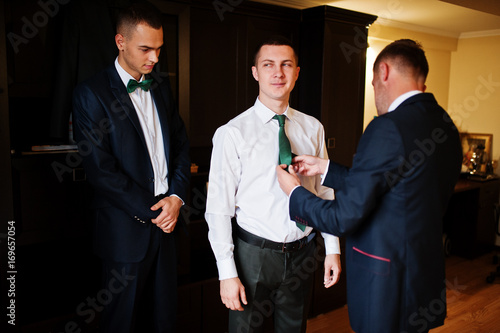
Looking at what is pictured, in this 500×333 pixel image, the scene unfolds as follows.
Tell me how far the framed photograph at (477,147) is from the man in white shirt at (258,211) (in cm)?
392

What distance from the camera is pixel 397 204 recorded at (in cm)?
150

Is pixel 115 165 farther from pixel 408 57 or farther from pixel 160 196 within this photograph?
pixel 408 57

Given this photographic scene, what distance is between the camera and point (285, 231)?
5.92 feet

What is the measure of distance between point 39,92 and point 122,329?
4.05 ft

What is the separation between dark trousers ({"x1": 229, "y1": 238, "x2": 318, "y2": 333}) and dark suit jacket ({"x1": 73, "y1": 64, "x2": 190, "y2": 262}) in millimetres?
493

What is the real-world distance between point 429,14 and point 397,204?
10.7 ft

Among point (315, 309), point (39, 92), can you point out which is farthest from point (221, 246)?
point (315, 309)

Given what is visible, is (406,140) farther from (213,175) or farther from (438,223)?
(213,175)

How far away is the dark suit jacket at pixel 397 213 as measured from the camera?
57.3 inches

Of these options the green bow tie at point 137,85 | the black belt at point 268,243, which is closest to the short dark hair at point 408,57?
the black belt at point 268,243

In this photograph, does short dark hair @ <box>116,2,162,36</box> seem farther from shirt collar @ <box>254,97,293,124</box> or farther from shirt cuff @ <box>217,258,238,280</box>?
shirt cuff @ <box>217,258,238,280</box>

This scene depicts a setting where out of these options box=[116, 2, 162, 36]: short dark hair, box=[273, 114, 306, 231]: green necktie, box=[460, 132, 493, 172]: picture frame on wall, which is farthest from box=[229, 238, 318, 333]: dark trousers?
box=[460, 132, 493, 172]: picture frame on wall

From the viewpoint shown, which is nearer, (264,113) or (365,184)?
(365,184)

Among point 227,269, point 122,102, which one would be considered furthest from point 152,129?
point 227,269
